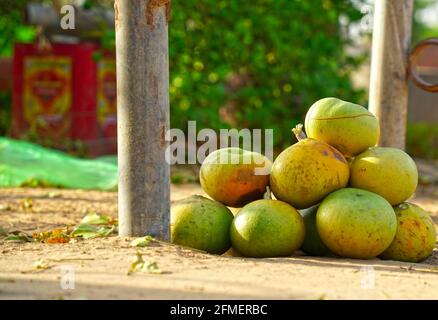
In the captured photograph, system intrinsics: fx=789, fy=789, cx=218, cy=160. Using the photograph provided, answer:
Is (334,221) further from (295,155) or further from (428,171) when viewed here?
(428,171)

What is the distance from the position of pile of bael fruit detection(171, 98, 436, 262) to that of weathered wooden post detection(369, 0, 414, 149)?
55.9 inches

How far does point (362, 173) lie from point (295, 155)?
1.31 ft

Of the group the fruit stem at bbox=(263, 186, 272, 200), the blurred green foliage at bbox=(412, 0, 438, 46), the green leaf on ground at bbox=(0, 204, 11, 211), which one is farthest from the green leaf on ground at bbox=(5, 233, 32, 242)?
the blurred green foliage at bbox=(412, 0, 438, 46)

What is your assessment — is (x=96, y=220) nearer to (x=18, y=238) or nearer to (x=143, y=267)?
(x=18, y=238)

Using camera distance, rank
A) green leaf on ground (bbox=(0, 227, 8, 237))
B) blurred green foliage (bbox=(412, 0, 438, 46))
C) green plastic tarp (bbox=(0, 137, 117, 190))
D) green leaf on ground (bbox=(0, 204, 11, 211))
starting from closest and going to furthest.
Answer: green leaf on ground (bbox=(0, 227, 8, 237))
green leaf on ground (bbox=(0, 204, 11, 211))
green plastic tarp (bbox=(0, 137, 117, 190))
blurred green foliage (bbox=(412, 0, 438, 46))

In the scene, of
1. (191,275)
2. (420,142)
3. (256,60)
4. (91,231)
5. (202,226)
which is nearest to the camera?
(191,275)

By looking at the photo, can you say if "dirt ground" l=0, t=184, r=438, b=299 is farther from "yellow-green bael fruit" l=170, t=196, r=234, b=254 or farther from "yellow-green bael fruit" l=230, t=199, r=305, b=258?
"yellow-green bael fruit" l=170, t=196, r=234, b=254

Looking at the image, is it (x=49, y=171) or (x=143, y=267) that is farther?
(x=49, y=171)

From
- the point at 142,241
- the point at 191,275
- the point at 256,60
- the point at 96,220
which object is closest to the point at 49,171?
the point at 96,220

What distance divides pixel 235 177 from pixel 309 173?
46 cm

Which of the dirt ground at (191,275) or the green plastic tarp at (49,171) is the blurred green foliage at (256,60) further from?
the dirt ground at (191,275)

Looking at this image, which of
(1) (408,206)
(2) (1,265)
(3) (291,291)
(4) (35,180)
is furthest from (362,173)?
(4) (35,180)

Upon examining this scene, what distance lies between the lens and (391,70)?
19.4 ft

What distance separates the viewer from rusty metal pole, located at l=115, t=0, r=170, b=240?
4285 mm
